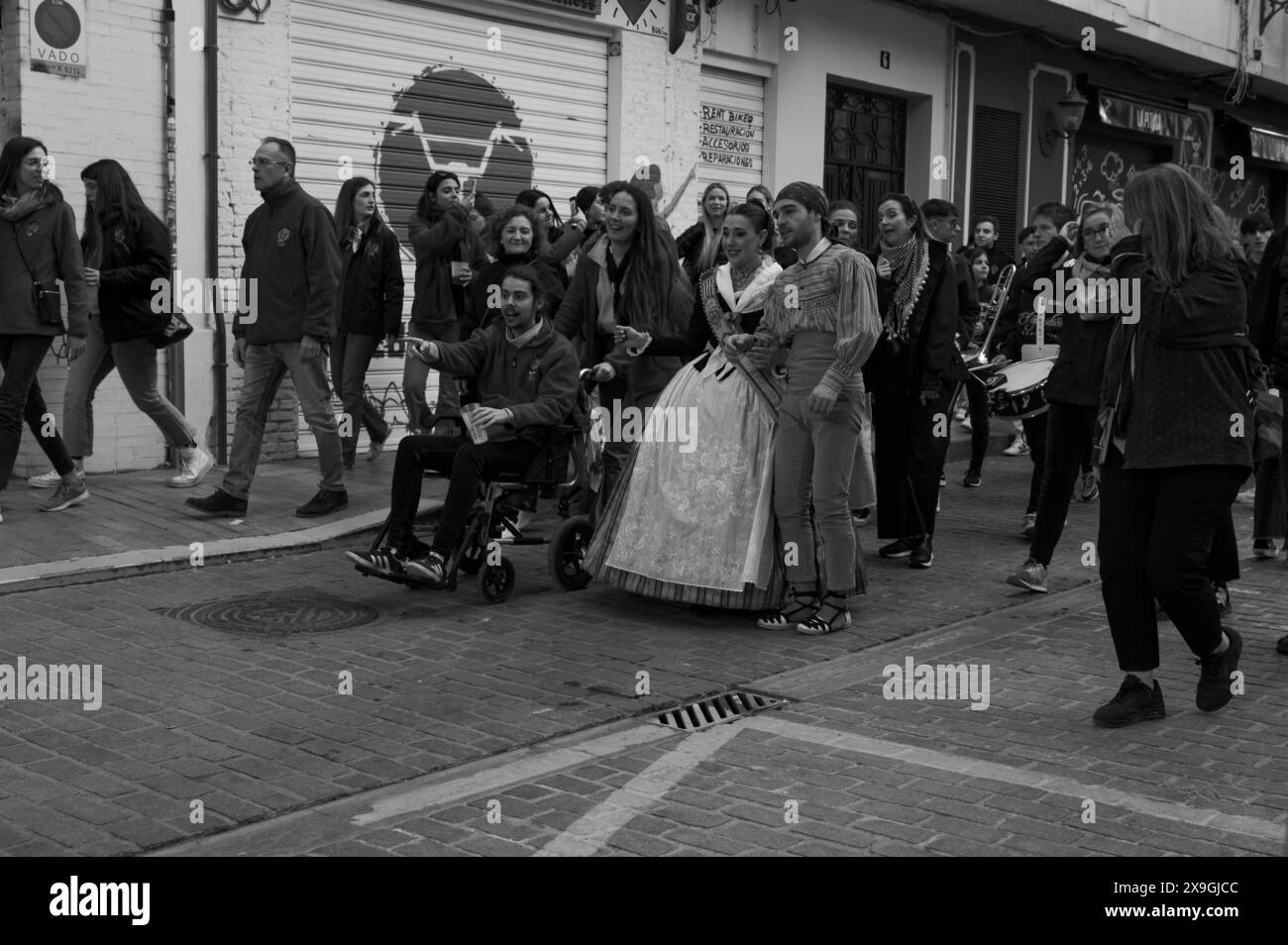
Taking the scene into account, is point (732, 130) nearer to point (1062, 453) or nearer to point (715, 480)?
point (1062, 453)

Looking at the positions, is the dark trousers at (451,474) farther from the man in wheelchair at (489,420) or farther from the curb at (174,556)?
the curb at (174,556)

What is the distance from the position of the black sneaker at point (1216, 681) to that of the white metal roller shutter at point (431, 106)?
783 centimetres

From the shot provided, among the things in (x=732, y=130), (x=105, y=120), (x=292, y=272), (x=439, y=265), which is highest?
(x=732, y=130)

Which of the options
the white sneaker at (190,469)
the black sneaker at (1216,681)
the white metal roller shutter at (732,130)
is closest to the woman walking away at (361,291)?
the white sneaker at (190,469)

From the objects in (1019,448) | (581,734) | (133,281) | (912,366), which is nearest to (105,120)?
(133,281)

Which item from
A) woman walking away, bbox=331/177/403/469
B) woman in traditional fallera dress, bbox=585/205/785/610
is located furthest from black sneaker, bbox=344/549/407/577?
woman walking away, bbox=331/177/403/469

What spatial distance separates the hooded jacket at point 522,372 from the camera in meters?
7.57

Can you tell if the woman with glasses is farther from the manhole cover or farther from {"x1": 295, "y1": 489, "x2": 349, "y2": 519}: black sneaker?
{"x1": 295, "y1": 489, "x2": 349, "y2": 519}: black sneaker

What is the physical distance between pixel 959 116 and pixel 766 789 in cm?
1583

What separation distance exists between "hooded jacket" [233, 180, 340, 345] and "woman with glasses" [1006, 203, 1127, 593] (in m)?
4.26

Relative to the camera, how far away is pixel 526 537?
26.1 feet

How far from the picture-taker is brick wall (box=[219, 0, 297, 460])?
11094 mm

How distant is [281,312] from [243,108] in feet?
8.76
